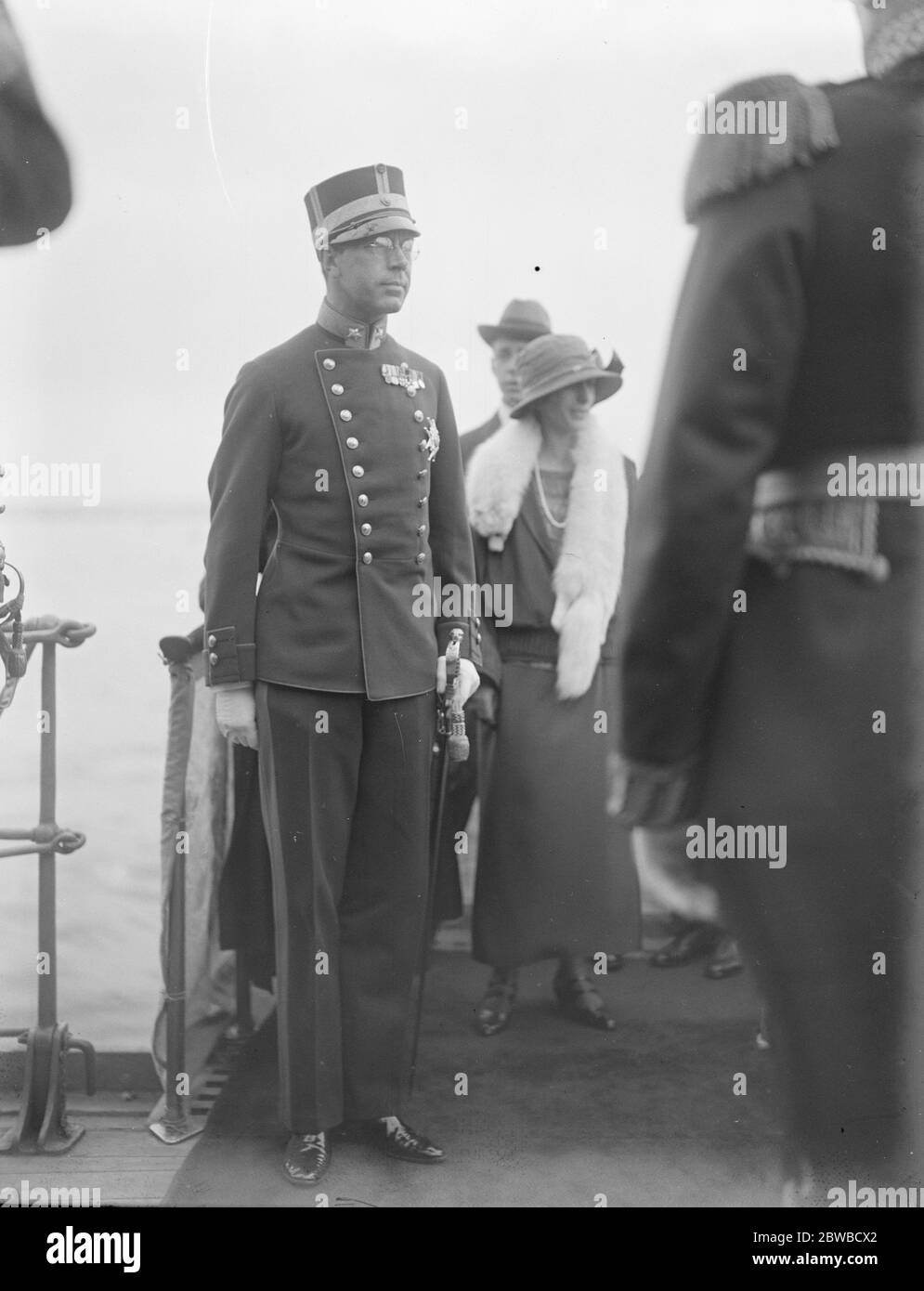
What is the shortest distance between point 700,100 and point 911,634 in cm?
133

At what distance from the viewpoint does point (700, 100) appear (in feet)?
10.3

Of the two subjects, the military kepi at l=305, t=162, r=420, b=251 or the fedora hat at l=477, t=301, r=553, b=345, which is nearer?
the military kepi at l=305, t=162, r=420, b=251

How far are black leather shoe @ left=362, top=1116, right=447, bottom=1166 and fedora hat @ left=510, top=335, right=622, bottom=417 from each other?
1.75m

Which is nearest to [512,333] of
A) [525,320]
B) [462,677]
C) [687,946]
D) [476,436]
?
[525,320]

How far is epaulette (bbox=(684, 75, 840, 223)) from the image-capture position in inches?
100

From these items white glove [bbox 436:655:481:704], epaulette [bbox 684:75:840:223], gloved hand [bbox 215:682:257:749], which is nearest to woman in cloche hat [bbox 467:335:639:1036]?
white glove [bbox 436:655:481:704]

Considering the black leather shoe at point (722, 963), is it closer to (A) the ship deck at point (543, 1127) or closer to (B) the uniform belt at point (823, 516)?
(A) the ship deck at point (543, 1127)

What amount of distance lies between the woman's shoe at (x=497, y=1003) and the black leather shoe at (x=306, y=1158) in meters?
0.45

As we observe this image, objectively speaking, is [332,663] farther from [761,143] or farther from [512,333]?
[761,143]

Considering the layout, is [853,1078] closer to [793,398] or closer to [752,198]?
[793,398]

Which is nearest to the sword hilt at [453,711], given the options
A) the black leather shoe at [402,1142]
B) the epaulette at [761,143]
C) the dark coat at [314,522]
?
the dark coat at [314,522]

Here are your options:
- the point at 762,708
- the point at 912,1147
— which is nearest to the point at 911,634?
the point at 762,708

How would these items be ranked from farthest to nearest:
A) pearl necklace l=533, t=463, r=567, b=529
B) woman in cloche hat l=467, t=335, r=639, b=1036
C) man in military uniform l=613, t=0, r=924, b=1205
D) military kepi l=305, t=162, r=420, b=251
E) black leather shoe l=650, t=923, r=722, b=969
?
pearl necklace l=533, t=463, r=567, b=529, woman in cloche hat l=467, t=335, r=639, b=1036, black leather shoe l=650, t=923, r=722, b=969, military kepi l=305, t=162, r=420, b=251, man in military uniform l=613, t=0, r=924, b=1205

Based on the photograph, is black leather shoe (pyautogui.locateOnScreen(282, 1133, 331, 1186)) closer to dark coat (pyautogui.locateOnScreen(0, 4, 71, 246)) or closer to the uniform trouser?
the uniform trouser
